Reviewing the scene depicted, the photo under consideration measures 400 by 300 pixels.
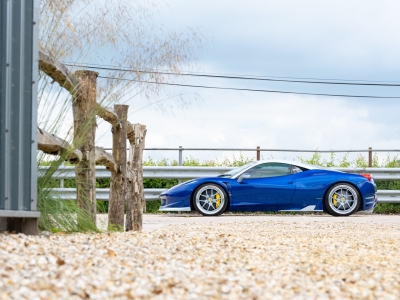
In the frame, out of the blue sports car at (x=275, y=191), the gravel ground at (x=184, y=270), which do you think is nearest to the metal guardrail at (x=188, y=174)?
the blue sports car at (x=275, y=191)

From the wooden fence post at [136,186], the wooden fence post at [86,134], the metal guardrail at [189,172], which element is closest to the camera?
the wooden fence post at [86,134]

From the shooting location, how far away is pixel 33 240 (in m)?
4.16

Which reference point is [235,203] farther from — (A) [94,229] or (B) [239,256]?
(B) [239,256]

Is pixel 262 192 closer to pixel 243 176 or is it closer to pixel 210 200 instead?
pixel 243 176

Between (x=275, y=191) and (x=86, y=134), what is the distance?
23.9 ft

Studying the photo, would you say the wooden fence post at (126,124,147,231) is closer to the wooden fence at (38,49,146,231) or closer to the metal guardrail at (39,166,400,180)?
the wooden fence at (38,49,146,231)

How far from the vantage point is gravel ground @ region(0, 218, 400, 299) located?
2931 millimetres

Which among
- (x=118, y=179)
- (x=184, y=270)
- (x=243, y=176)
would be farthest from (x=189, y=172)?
(x=184, y=270)

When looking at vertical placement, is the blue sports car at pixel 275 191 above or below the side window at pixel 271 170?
below

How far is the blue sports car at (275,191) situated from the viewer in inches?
474

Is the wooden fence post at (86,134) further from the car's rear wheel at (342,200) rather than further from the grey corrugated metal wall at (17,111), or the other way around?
the car's rear wheel at (342,200)

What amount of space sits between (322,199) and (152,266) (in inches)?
363

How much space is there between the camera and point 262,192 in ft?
39.8

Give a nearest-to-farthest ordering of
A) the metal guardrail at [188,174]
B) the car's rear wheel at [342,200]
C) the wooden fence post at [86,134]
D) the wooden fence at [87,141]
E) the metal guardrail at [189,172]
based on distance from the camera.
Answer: the wooden fence at [87,141], the wooden fence post at [86,134], the car's rear wheel at [342,200], the metal guardrail at [188,174], the metal guardrail at [189,172]
